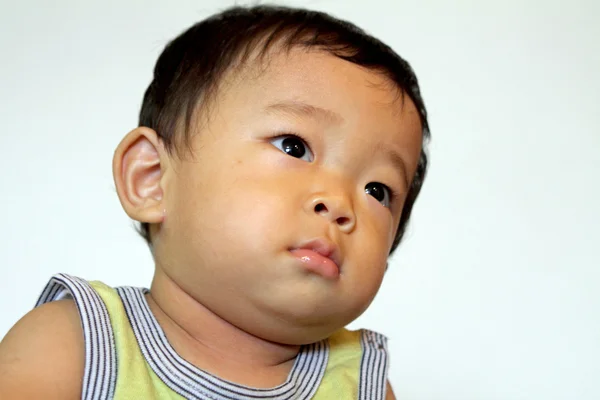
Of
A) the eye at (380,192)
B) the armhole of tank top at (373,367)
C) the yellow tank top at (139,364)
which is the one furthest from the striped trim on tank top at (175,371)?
the eye at (380,192)

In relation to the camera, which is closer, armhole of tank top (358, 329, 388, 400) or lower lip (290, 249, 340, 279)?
lower lip (290, 249, 340, 279)

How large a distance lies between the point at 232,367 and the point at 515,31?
1.12 metres

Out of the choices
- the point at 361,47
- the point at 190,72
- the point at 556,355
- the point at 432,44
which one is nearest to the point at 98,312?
the point at 190,72

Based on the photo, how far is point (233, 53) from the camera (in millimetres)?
890

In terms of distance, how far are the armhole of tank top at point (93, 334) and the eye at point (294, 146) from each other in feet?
0.78

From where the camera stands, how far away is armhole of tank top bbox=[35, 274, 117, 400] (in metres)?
0.75

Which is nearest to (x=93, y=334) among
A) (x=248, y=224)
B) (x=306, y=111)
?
(x=248, y=224)

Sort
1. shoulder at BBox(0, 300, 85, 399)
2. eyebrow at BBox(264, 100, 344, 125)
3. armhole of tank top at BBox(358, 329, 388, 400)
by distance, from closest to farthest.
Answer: shoulder at BBox(0, 300, 85, 399) → eyebrow at BBox(264, 100, 344, 125) → armhole of tank top at BBox(358, 329, 388, 400)

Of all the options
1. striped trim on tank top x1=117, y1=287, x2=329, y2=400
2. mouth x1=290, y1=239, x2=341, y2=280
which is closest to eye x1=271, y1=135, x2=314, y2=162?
mouth x1=290, y1=239, x2=341, y2=280

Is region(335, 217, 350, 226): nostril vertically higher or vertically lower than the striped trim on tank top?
higher

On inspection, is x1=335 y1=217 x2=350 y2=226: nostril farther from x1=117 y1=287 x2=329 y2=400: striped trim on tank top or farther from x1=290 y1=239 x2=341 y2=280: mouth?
x1=117 y1=287 x2=329 y2=400: striped trim on tank top

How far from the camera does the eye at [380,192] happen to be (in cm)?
89

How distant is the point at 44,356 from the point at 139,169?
239mm

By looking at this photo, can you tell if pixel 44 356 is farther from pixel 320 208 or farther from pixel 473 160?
pixel 473 160
